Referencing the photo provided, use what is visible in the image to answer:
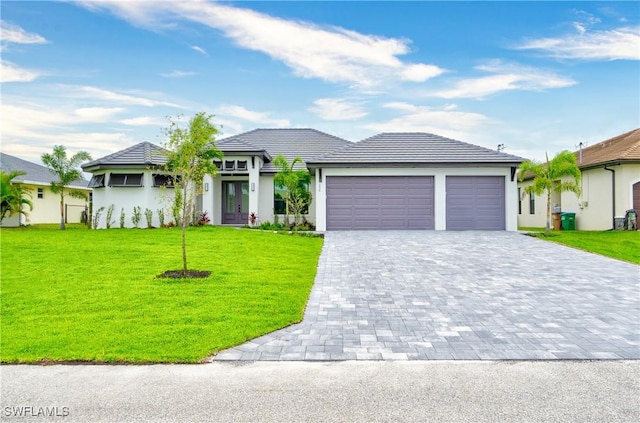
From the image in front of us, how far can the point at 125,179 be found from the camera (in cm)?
2053

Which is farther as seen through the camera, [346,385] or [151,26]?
[151,26]

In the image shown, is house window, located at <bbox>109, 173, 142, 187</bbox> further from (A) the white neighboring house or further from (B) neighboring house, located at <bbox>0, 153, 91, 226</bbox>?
(B) neighboring house, located at <bbox>0, 153, 91, 226</bbox>

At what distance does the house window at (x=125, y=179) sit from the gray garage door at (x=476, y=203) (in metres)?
15.4

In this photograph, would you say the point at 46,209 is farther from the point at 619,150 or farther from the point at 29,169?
the point at 619,150

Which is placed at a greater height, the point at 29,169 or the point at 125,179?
the point at 29,169

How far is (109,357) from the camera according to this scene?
14.6ft

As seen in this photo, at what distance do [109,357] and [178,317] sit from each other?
1.40 metres

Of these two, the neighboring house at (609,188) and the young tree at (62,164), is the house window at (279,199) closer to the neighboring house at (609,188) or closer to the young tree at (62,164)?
the young tree at (62,164)

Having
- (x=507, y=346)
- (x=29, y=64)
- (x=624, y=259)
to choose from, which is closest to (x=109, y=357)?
(x=507, y=346)

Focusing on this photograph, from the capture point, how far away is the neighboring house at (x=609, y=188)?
18.2 meters

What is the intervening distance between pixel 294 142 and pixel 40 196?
17.7 m

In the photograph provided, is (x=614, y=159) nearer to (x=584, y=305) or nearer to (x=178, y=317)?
(x=584, y=305)

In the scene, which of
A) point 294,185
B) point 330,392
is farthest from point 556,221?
point 330,392

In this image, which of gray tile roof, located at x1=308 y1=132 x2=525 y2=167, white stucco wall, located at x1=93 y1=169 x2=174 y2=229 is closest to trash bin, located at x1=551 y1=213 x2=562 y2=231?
gray tile roof, located at x1=308 y1=132 x2=525 y2=167
